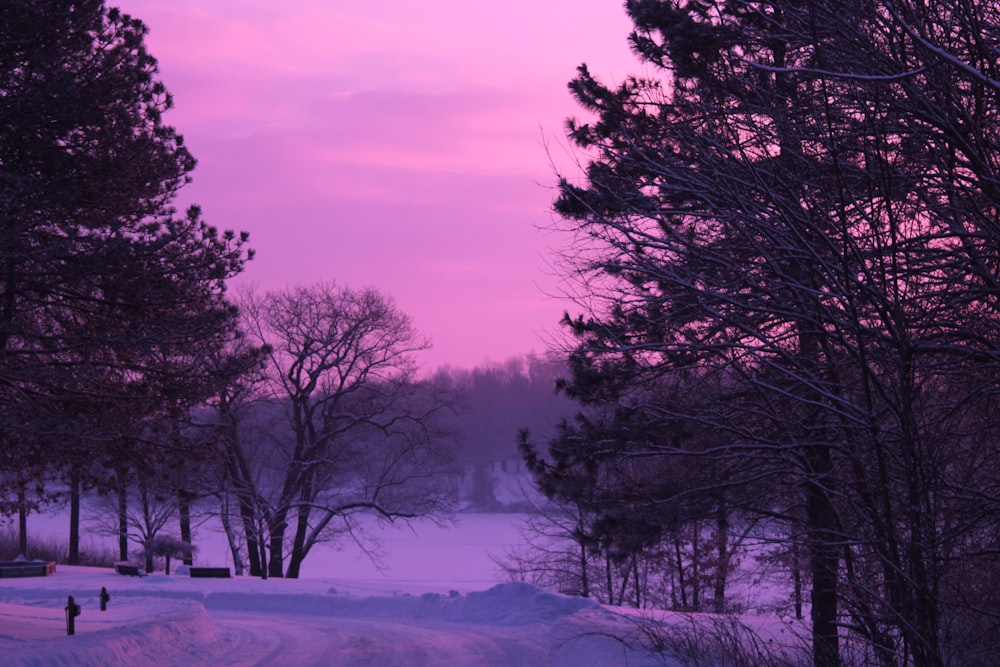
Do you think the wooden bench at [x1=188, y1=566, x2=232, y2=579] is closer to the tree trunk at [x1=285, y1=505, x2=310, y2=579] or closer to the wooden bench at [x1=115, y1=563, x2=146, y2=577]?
the wooden bench at [x1=115, y1=563, x2=146, y2=577]

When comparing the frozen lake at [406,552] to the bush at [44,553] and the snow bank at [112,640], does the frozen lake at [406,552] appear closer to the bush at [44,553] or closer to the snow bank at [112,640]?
the bush at [44,553]

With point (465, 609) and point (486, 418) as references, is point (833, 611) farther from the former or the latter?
point (486, 418)

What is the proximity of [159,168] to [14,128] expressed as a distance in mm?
2337

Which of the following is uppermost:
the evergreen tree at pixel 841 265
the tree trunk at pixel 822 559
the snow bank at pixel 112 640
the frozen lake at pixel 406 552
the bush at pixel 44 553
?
the evergreen tree at pixel 841 265

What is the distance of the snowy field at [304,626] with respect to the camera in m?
12.7

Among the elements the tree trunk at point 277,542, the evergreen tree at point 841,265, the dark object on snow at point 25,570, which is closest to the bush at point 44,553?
the tree trunk at point 277,542

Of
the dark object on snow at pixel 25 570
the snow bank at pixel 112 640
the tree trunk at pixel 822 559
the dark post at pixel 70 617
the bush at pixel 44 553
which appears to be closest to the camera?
the tree trunk at pixel 822 559

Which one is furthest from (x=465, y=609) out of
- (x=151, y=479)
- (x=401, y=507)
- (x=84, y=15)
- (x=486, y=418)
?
(x=486, y=418)

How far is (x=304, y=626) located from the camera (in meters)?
18.7

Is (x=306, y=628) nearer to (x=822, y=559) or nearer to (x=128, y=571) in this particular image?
(x=822, y=559)

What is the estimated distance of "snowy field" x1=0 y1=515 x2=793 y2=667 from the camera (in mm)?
12703

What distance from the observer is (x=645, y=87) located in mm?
11969

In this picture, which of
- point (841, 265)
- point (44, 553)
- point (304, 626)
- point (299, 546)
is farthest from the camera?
point (44, 553)

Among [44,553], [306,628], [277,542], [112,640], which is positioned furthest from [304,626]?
[44,553]
